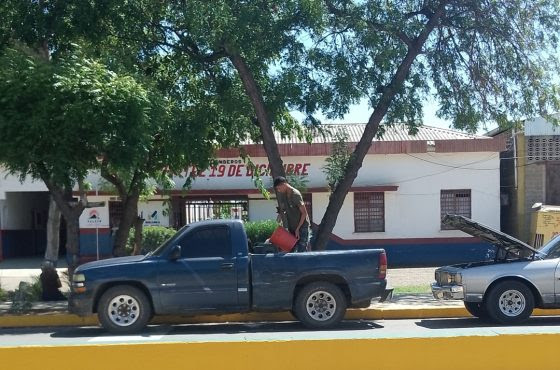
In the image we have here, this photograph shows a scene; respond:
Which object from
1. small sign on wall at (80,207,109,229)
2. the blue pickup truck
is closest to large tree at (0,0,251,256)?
the blue pickup truck

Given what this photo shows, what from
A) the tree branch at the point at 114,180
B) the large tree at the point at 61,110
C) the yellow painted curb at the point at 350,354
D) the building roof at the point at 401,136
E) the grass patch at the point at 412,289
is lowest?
the grass patch at the point at 412,289

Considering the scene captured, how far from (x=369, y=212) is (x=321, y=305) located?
13.6m

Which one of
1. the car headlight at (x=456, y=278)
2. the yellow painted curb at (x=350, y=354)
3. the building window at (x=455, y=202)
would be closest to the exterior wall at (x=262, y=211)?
the building window at (x=455, y=202)

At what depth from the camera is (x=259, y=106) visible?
46.7 feet

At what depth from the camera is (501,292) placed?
35.0ft

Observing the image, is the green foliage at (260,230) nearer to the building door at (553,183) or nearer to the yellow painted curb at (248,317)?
the yellow painted curb at (248,317)

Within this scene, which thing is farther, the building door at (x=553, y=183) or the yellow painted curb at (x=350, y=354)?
the building door at (x=553, y=183)

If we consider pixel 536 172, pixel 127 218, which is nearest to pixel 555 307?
pixel 127 218

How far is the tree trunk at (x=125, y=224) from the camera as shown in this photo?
15.0m

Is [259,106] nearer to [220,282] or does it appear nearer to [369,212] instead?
[220,282]

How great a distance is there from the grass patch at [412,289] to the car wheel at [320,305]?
16.9ft

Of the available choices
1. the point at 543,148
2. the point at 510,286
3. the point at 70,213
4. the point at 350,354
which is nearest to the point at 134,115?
the point at 70,213

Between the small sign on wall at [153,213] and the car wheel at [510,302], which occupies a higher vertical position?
the small sign on wall at [153,213]

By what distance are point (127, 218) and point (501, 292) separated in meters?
8.13
